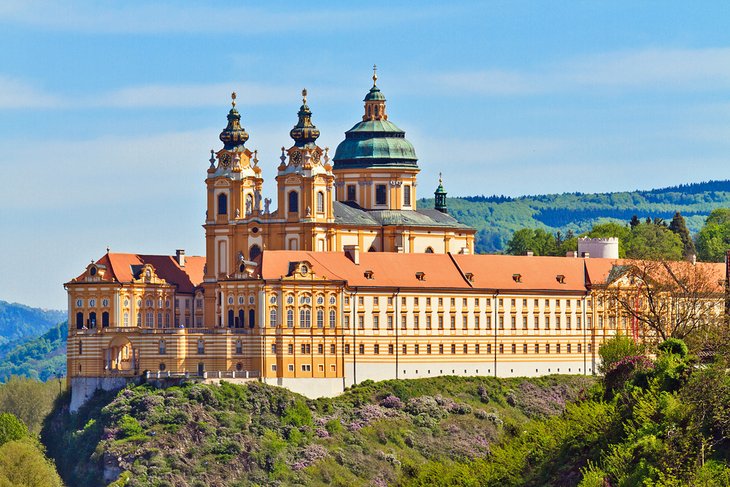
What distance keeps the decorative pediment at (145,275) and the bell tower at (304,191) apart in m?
9.93

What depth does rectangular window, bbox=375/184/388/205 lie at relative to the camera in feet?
556

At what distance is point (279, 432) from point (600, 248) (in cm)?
4220

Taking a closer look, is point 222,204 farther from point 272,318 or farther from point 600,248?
point 600,248

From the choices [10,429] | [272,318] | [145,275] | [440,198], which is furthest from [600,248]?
[10,429]

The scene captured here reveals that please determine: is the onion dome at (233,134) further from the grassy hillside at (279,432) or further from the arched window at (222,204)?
the grassy hillside at (279,432)

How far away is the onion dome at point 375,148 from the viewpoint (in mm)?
169625

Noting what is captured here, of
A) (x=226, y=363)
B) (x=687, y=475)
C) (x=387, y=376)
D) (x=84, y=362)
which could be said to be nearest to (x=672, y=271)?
(x=387, y=376)

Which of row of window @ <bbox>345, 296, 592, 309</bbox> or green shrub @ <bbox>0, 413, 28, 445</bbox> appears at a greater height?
row of window @ <bbox>345, 296, 592, 309</bbox>

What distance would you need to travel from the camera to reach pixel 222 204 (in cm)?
16088

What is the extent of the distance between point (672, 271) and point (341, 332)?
2552 cm

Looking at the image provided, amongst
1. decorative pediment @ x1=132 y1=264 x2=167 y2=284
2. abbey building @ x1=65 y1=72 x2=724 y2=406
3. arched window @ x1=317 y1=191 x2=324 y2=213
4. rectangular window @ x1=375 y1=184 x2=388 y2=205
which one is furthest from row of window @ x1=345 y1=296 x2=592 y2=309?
decorative pediment @ x1=132 y1=264 x2=167 y2=284

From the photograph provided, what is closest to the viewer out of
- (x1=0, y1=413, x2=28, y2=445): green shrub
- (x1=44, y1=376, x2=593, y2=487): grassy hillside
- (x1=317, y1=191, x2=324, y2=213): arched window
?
(x1=44, y1=376, x2=593, y2=487): grassy hillside

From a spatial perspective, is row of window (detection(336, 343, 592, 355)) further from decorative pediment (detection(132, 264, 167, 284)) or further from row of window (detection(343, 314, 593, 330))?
decorative pediment (detection(132, 264, 167, 284))

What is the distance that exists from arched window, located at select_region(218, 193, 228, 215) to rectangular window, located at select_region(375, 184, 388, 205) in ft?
46.8
